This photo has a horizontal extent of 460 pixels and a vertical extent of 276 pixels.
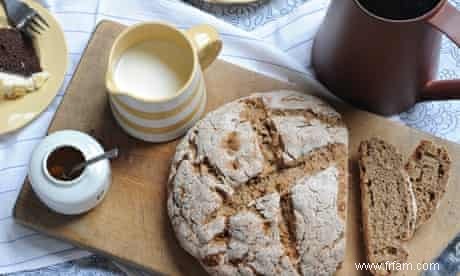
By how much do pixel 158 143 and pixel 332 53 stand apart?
0.39 m

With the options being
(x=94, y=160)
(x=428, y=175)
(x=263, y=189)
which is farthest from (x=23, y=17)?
(x=428, y=175)

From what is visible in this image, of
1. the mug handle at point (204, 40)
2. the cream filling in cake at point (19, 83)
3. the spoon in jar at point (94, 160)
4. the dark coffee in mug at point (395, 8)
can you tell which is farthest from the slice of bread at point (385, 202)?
the cream filling in cake at point (19, 83)

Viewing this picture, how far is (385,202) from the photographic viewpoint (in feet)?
4.17

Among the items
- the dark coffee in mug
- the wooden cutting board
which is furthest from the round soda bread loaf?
the dark coffee in mug

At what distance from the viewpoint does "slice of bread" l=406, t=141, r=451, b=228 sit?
127cm

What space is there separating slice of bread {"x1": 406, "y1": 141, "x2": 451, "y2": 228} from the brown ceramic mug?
0.37 ft

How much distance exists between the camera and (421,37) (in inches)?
44.3

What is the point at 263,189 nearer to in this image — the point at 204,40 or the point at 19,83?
the point at 204,40

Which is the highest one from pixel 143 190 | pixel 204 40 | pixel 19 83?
pixel 204 40

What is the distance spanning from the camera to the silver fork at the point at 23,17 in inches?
54.0

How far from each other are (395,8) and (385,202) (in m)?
0.37

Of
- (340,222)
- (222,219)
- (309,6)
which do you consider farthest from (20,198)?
(309,6)

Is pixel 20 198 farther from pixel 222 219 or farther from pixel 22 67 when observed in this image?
pixel 222 219

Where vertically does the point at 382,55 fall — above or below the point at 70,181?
above
